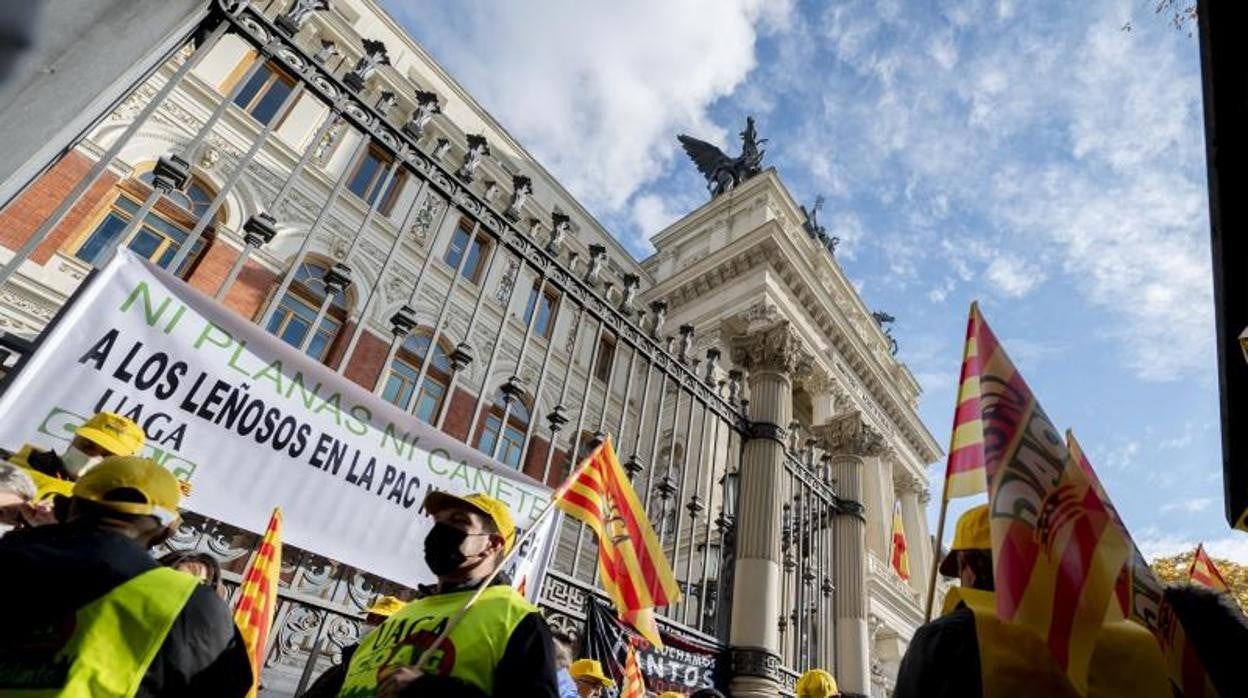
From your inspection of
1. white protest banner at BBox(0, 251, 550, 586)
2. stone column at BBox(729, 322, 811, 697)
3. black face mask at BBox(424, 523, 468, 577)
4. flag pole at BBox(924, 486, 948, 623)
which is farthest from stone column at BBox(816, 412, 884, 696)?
black face mask at BBox(424, 523, 468, 577)

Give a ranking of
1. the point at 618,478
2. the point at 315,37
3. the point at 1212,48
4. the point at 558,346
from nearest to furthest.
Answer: the point at 1212,48 < the point at 618,478 < the point at 315,37 < the point at 558,346

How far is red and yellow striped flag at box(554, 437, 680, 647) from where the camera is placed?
14.9 feet

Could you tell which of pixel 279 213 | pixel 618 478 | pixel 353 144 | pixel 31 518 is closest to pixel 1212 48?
pixel 618 478

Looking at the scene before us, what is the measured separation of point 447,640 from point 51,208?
476 inches

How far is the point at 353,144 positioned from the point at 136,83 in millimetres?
12510

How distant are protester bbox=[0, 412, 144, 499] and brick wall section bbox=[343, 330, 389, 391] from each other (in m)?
10.5

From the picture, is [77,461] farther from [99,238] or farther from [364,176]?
[364,176]

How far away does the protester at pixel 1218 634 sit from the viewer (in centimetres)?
220

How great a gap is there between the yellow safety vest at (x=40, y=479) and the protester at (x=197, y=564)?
0.51 metres

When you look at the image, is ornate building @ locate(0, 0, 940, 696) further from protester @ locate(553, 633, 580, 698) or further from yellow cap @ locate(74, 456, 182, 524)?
yellow cap @ locate(74, 456, 182, 524)

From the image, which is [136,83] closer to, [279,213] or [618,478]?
[618,478]

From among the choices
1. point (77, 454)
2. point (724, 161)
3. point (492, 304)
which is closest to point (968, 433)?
point (77, 454)

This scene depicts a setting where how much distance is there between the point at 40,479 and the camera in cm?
276

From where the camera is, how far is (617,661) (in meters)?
5.29
